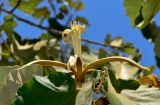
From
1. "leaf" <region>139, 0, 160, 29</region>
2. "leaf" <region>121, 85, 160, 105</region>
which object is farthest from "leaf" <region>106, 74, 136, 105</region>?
"leaf" <region>139, 0, 160, 29</region>

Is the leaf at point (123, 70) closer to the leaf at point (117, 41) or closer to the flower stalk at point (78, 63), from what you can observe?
the flower stalk at point (78, 63)

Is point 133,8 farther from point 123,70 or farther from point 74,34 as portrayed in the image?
point 123,70

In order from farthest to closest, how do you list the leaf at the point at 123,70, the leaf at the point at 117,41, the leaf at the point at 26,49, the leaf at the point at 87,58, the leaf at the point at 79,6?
1. the leaf at the point at 79,6
2. the leaf at the point at 117,41
3. the leaf at the point at 26,49
4. the leaf at the point at 87,58
5. the leaf at the point at 123,70

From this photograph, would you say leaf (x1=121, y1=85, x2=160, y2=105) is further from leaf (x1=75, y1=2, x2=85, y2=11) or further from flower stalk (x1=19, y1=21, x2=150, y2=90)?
leaf (x1=75, y1=2, x2=85, y2=11)

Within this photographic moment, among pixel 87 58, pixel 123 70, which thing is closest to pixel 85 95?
pixel 123 70

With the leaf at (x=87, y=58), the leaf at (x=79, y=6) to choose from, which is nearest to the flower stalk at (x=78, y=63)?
the leaf at (x=87, y=58)

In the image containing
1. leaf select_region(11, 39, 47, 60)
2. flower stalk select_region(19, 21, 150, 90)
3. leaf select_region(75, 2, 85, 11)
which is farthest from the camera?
leaf select_region(75, 2, 85, 11)
